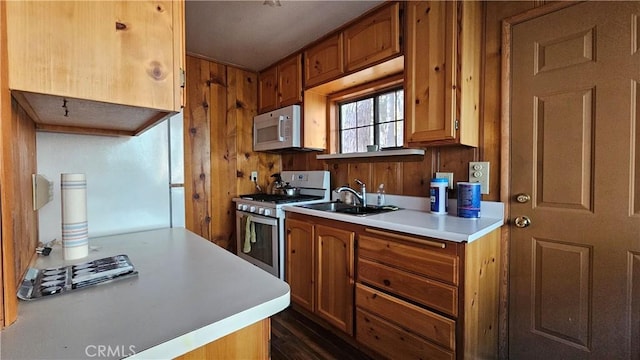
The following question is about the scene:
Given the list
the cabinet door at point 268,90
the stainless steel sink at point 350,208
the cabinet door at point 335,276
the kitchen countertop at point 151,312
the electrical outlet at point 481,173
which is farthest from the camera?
the cabinet door at point 268,90

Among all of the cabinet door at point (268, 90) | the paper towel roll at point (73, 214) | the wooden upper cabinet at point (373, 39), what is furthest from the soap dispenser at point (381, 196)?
the paper towel roll at point (73, 214)

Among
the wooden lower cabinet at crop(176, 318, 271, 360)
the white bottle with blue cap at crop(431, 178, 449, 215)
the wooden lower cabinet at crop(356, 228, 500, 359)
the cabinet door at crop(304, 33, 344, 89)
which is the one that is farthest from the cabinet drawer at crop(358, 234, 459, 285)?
the cabinet door at crop(304, 33, 344, 89)

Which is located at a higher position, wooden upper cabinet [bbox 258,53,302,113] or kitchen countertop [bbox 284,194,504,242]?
wooden upper cabinet [bbox 258,53,302,113]

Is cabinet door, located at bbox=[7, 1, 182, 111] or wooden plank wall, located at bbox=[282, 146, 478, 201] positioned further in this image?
wooden plank wall, located at bbox=[282, 146, 478, 201]

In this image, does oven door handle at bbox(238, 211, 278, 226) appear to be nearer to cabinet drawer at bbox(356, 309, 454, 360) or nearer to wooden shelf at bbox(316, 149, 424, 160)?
wooden shelf at bbox(316, 149, 424, 160)

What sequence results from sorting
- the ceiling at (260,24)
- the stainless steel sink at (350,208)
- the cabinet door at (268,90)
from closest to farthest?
the ceiling at (260,24), the stainless steel sink at (350,208), the cabinet door at (268,90)

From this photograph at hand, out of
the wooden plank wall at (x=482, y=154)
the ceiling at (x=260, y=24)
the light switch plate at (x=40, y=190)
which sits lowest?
the light switch plate at (x=40, y=190)

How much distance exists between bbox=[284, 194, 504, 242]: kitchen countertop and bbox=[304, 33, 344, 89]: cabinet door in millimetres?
1128

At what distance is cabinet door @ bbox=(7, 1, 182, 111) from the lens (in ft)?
1.76

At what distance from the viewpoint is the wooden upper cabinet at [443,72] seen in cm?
162

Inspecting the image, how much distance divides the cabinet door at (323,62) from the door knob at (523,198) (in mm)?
1489

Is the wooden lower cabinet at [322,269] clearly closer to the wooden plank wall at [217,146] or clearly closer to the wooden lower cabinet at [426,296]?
the wooden lower cabinet at [426,296]

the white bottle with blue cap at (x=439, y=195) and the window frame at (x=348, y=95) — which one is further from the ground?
the window frame at (x=348, y=95)

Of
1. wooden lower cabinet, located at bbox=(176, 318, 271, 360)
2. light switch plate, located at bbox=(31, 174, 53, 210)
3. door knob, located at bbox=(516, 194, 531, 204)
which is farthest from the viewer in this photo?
door knob, located at bbox=(516, 194, 531, 204)
